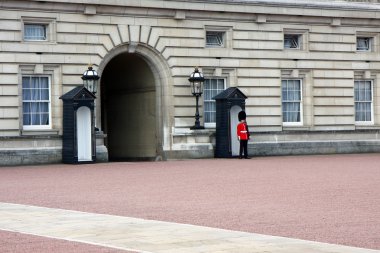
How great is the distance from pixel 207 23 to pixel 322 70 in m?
5.21

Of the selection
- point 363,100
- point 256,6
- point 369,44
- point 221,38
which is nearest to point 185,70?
point 221,38

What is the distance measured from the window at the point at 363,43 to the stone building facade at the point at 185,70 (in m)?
0.05

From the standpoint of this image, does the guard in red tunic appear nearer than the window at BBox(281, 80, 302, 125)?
Yes

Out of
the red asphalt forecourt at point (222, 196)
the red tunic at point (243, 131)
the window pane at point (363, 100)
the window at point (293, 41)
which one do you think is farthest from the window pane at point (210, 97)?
the red asphalt forecourt at point (222, 196)

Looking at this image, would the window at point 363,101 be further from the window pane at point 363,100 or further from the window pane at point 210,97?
the window pane at point 210,97

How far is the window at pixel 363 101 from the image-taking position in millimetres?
38531

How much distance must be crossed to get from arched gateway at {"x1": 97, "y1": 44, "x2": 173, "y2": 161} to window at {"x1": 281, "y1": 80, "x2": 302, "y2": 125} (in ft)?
16.6

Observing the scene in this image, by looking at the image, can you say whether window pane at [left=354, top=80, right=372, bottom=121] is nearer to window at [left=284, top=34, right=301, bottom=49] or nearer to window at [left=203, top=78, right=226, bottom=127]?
window at [left=284, top=34, right=301, bottom=49]

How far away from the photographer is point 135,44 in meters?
33.5

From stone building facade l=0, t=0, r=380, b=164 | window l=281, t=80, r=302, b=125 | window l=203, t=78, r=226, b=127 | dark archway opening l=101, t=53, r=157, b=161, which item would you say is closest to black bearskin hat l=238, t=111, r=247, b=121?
stone building facade l=0, t=0, r=380, b=164

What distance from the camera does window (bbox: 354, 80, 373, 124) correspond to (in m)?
38.5

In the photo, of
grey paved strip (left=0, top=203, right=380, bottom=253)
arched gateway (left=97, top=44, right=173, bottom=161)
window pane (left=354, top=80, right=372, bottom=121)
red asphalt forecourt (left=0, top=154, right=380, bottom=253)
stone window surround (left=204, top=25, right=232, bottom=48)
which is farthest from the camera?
window pane (left=354, top=80, right=372, bottom=121)

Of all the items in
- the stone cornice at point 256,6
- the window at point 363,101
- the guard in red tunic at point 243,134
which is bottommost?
the guard in red tunic at point 243,134

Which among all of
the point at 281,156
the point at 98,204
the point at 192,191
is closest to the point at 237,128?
the point at 281,156
